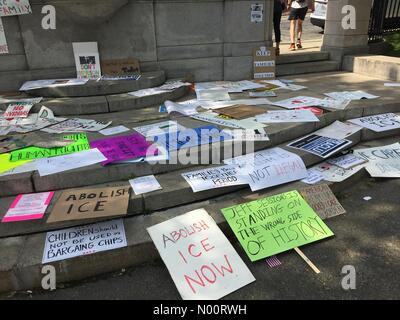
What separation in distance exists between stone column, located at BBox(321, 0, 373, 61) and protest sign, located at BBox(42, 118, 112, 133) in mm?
5160

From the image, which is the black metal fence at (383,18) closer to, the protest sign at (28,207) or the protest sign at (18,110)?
the protest sign at (18,110)

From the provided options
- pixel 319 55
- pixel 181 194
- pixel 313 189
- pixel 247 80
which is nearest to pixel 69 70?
pixel 247 80

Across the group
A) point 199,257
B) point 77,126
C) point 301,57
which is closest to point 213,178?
point 199,257

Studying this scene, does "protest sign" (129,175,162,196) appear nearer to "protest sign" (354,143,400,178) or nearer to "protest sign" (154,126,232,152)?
"protest sign" (154,126,232,152)

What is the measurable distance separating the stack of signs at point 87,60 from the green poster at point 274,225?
357 cm

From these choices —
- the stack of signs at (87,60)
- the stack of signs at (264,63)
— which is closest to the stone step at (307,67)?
the stack of signs at (264,63)

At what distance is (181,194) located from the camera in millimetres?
2984

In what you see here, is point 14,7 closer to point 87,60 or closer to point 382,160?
point 87,60

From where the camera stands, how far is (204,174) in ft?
10.5

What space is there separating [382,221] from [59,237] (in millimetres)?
2554

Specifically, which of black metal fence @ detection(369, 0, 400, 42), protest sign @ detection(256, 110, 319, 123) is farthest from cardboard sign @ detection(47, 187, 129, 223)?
black metal fence @ detection(369, 0, 400, 42)

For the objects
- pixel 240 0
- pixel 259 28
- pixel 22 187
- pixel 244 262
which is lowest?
pixel 244 262

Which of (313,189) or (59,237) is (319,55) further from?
(59,237)

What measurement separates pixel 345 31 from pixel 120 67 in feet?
14.5
